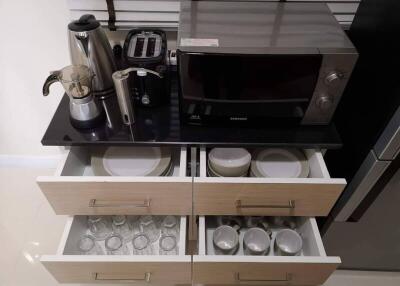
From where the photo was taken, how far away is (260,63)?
28.5 inches

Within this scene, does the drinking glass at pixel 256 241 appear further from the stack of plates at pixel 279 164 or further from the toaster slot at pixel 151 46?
the toaster slot at pixel 151 46

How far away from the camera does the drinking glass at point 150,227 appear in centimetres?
106

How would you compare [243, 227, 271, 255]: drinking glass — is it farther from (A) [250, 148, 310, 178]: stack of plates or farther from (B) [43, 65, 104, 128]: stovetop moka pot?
(B) [43, 65, 104, 128]: stovetop moka pot

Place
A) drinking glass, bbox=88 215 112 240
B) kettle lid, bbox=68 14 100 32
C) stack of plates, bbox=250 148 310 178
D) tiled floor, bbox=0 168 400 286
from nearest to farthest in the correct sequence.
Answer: kettle lid, bbox=68 14 100 32, stack of plates, bbox=250 148 310 178, drinking glass, bbox=88 215 112 240, tiled floor, bbox=0 168 400 286

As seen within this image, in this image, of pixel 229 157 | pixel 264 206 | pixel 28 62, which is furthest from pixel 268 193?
pixel 28 62

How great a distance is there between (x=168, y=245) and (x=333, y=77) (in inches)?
28.2

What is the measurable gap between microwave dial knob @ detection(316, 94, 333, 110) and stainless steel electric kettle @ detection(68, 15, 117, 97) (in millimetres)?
612

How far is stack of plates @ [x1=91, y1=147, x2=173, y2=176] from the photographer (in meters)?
0.93

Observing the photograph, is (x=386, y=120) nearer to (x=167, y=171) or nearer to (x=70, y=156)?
(x=167, y=171)

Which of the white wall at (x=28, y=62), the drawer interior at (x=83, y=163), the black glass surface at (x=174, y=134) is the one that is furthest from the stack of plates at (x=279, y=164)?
the white wall at (x=28, y=62)

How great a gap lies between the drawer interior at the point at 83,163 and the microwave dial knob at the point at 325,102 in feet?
1.29

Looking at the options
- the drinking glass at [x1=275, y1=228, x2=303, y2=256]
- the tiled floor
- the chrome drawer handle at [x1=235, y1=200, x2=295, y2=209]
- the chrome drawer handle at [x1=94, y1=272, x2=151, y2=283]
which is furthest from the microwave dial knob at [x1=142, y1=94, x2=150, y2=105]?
the tiled floor

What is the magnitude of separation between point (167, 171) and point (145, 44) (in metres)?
0.39

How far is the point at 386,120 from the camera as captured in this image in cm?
74
